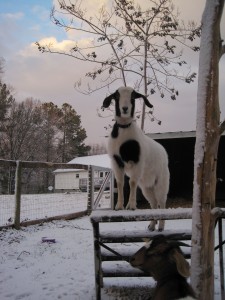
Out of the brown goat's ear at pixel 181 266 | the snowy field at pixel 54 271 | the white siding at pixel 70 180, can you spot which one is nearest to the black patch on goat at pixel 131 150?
the snowy field at pixel 54 271

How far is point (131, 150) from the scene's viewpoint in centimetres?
511

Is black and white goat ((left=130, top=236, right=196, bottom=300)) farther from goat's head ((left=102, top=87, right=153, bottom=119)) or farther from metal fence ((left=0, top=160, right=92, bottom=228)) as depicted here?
metal fence ((left=0, top=160, right=92, bottom=228))

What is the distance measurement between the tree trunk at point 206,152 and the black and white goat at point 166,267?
724 mm

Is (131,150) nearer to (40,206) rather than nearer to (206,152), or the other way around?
(206,152)

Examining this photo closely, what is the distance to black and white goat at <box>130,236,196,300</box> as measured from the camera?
302 cm

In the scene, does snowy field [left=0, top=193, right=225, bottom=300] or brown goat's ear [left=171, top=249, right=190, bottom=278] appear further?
snowy field [left=0, top=193, right=225, bottom=300]

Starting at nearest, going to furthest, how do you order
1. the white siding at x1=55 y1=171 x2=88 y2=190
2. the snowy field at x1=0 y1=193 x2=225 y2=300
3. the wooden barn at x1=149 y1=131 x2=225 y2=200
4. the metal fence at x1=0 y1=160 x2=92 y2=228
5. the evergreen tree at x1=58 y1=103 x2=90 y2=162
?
the snowy field at x1=0 y1=193 x2=225 y2=300
the metal fence at x1=0 y1=160 x2=92 y2=228
the wooden barn at x1=149 y1=131 x2=225 y2=200
the white siding at x1=55 y1=171 x2=88 y2=190
the evergreen tree at x1=58 y1=103 x2=90 y2=162

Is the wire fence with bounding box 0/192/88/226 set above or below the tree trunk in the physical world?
below

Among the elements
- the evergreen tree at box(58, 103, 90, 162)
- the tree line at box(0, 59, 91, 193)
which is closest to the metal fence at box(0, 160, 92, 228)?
the tree line at box(0, 59, 91, 193)

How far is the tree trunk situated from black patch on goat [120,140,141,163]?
1.23m

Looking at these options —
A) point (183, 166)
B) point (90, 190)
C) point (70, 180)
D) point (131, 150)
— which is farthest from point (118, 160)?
point (70, 180)

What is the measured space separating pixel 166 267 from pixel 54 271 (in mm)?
3534

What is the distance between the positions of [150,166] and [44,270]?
242cm

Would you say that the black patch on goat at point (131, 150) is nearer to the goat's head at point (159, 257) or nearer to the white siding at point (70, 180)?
the goat's head at point (159, 257)
